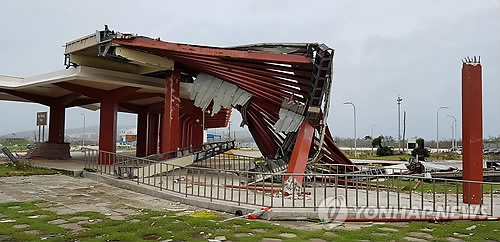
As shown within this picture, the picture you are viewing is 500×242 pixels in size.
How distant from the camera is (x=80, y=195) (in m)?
11.2

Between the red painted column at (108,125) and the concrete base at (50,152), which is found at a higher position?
the red painted column at (108,125)

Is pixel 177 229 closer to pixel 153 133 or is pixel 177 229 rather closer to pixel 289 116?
pixel 289 116

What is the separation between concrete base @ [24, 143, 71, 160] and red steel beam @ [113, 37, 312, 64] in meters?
14.2

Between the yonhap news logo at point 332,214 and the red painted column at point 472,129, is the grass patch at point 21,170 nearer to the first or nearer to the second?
the yonhap news logo at point 332,214

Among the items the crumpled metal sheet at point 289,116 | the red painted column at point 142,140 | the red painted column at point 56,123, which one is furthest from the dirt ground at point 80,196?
the red painted column at point 142,140

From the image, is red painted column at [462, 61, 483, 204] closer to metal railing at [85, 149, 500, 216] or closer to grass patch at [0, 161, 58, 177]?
metal railing at [85, 149, 500, 216]

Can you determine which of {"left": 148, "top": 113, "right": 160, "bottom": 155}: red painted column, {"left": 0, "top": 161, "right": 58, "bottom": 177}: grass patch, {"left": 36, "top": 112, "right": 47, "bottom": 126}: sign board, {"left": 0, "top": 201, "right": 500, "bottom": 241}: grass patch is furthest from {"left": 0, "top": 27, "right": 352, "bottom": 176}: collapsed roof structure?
{"left": 148, "top": 113, "right": 160, "bottom": 155}: red painted column

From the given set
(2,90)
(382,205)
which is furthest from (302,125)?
(2,90)

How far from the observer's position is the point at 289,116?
14.7 meters

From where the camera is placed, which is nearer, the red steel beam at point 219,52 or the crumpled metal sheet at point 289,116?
the red steel beam at point 219,52

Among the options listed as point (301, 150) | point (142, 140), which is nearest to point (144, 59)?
point (301, 150)

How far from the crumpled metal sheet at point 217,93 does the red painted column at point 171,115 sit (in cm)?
116

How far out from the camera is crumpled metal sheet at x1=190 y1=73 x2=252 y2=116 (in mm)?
15148

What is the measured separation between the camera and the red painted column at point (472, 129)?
10.6 metres
